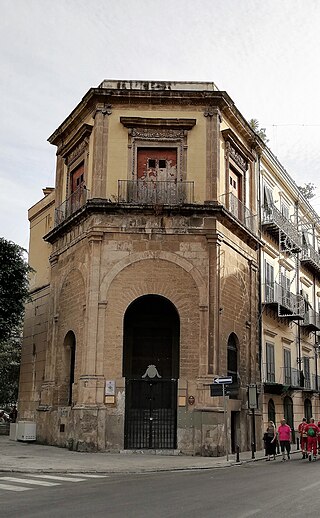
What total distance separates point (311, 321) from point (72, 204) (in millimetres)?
17424

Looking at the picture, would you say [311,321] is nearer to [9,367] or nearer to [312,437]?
[312,437]

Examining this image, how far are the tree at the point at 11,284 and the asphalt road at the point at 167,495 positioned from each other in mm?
13688

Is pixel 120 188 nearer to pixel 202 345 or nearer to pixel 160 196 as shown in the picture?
pixel 160 196

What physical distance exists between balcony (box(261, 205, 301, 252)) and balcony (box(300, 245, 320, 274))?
197 cm

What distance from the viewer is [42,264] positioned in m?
33.0

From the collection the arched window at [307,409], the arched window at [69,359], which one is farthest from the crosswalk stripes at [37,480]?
the arched window at [307,409]

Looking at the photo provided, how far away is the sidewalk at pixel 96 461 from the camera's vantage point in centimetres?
1756

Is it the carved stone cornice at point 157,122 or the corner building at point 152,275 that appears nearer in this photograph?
the corner building at point 152,275

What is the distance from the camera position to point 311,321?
3778 cm

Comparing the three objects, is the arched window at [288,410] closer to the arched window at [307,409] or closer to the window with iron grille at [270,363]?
the window with iron grille at [270,363]

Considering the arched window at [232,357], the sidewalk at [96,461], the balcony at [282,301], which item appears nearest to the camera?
the sidewalk at [96,461]

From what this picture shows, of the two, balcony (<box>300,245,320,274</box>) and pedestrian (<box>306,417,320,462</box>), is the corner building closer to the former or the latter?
pedestrian (<box>306,417,320,462</box>)

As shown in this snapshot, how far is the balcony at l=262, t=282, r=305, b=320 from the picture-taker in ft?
98.4

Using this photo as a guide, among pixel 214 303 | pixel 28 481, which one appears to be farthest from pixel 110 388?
pixel 28 481
